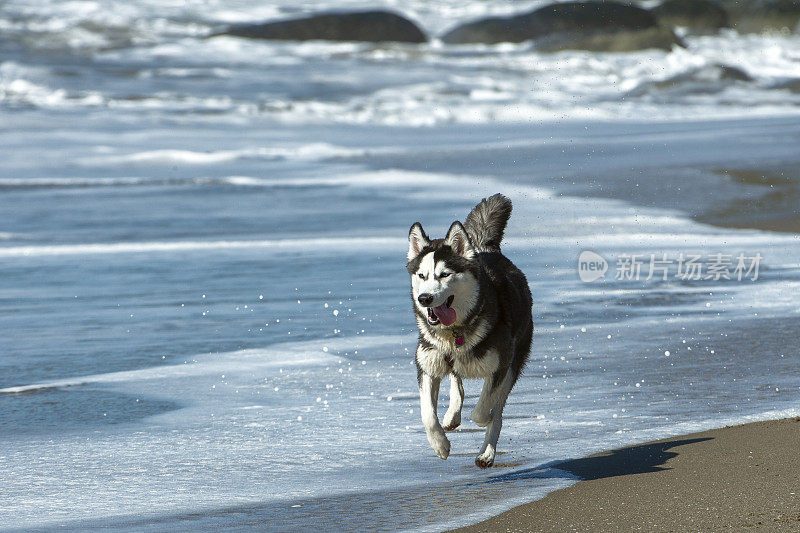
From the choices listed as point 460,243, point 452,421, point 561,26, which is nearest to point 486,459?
point 452,421

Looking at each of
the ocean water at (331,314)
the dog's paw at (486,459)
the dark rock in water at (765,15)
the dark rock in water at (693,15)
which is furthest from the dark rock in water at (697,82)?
the dark rock in water at (693,15)

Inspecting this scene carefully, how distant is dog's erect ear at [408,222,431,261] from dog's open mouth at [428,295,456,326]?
1.12 feet

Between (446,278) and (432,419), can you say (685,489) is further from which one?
(446,278)

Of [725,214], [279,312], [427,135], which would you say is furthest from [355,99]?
[279,312]

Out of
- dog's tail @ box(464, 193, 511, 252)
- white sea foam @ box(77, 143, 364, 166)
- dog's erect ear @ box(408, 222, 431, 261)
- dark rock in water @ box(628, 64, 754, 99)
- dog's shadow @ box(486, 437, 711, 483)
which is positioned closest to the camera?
dog's shadow @ box(486, 437, 711, 483)

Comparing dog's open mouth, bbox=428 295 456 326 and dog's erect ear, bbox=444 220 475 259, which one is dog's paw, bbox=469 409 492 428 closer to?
dog's open mouth, bbox=428 295 456 326

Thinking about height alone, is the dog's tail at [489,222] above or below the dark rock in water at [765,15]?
below

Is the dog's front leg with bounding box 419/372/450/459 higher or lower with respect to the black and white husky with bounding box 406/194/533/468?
lower

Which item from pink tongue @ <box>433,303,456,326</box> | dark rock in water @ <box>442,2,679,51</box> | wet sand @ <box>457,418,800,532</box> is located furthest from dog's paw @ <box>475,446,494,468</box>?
dark rock in water @ <box>442,2,679,51</box>

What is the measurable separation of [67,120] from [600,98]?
13.2 meters

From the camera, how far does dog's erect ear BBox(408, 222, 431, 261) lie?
15.9 ft

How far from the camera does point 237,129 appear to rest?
24.9 meters

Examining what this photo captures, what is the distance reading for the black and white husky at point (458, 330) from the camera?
15.2 feet

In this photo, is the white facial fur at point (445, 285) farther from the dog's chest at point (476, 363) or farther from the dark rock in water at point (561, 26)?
the dark rock in water at point (561, 26)
